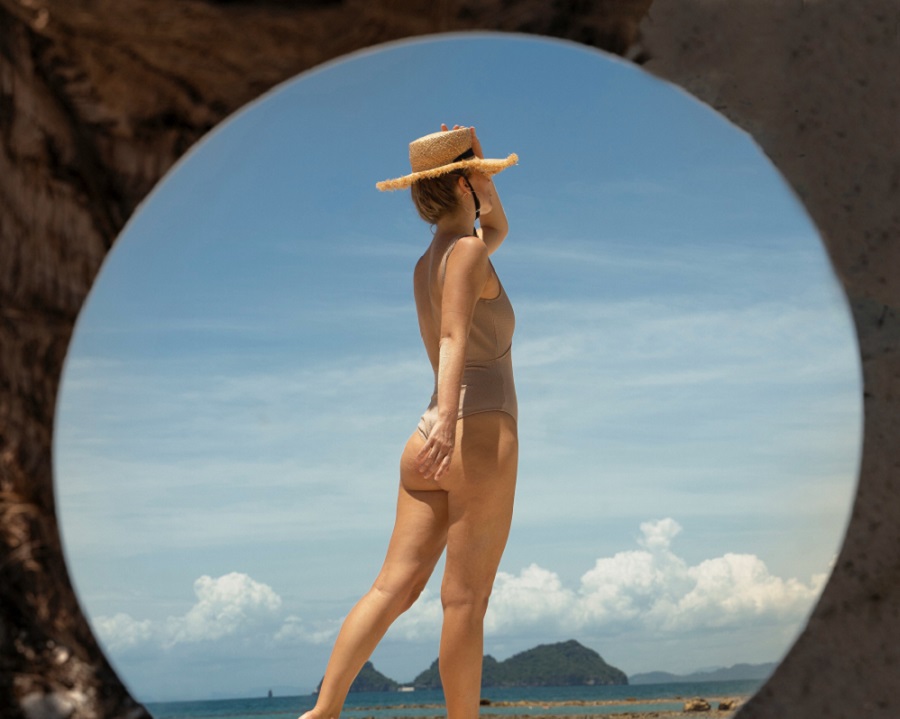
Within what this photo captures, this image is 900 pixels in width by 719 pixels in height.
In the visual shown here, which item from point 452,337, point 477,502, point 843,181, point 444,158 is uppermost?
point 444,158

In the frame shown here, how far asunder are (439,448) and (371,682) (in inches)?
708

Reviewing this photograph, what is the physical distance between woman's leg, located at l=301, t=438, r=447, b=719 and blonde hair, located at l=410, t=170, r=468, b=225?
0.58 metres

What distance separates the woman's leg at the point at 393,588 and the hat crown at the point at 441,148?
2.28 feet

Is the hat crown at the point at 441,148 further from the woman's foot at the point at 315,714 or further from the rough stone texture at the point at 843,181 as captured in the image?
the woman's foot at the point at 315,714

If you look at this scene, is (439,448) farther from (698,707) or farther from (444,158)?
(698,707)

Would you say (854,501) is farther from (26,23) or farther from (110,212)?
(26,23)

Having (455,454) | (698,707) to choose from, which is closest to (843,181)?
(455,454)

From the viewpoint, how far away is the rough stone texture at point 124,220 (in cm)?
278

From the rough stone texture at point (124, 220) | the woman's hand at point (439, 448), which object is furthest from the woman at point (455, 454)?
the rough stone texture at point (124, 220)

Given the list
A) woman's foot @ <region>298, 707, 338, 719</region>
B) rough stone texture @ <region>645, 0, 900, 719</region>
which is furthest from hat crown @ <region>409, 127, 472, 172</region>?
woman's foot @ <region>298, 707, 338, 719</region>

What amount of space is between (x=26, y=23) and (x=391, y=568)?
153 cm

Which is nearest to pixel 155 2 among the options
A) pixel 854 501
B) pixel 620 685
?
pixel 854 501

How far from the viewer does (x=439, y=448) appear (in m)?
2.77

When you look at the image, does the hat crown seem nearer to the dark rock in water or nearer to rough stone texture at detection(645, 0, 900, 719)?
rough stone texture at detection(645, 0, 900, 719)
